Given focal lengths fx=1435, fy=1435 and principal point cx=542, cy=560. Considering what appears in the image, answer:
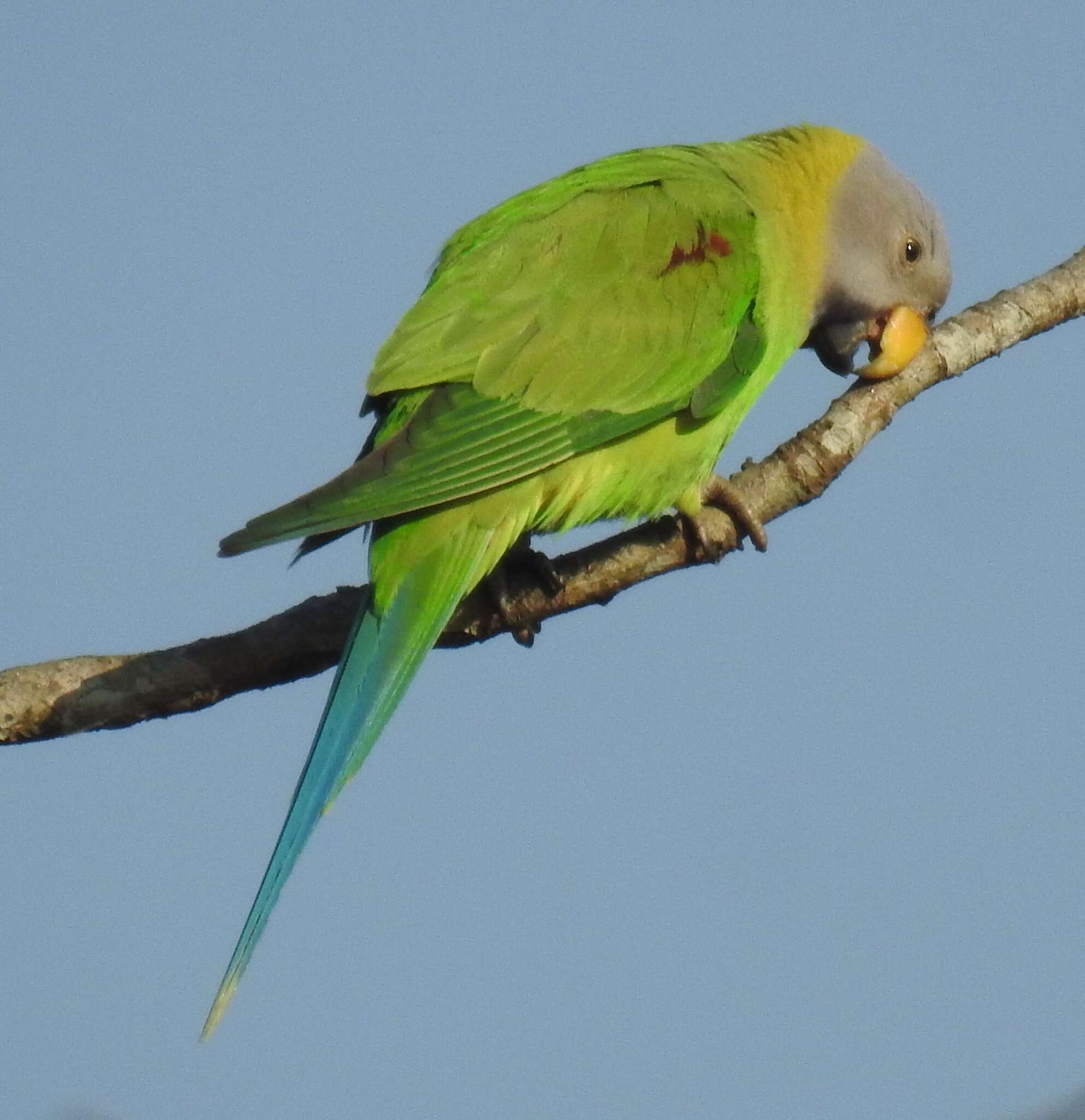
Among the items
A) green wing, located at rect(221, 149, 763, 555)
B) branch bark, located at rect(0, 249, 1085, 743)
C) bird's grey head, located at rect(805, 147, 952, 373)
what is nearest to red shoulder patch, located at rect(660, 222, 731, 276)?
green wing, located at rect(221, 149, 763, 555)

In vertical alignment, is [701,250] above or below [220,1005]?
above

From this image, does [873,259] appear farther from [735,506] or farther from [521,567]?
[521,567]

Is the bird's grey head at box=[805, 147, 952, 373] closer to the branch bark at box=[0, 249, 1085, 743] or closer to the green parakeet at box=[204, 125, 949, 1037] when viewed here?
the green parakeet at box=[204, 125, 949, 1037]

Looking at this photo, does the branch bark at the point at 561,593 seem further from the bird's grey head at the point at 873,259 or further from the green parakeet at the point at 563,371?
the bird's grey head at the point at 873,259

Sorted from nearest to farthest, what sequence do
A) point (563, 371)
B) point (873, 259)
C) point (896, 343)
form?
1. point (563, 371)
2. point (896, 343)
3. point (873, 259)

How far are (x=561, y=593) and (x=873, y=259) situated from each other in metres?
1.82

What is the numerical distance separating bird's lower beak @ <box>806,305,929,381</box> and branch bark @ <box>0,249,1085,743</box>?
3.2 inches

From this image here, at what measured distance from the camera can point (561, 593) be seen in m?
4.07

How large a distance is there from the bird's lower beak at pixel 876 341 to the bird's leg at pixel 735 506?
597 millimetres

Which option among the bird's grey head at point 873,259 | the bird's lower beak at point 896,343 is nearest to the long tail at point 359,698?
the bird's lower beak at point 896,343

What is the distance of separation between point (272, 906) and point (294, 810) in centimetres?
24

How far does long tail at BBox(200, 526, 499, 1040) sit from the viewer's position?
343 cm

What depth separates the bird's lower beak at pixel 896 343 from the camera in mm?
4457

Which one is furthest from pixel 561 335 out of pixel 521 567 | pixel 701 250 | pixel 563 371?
pixel 521 567
